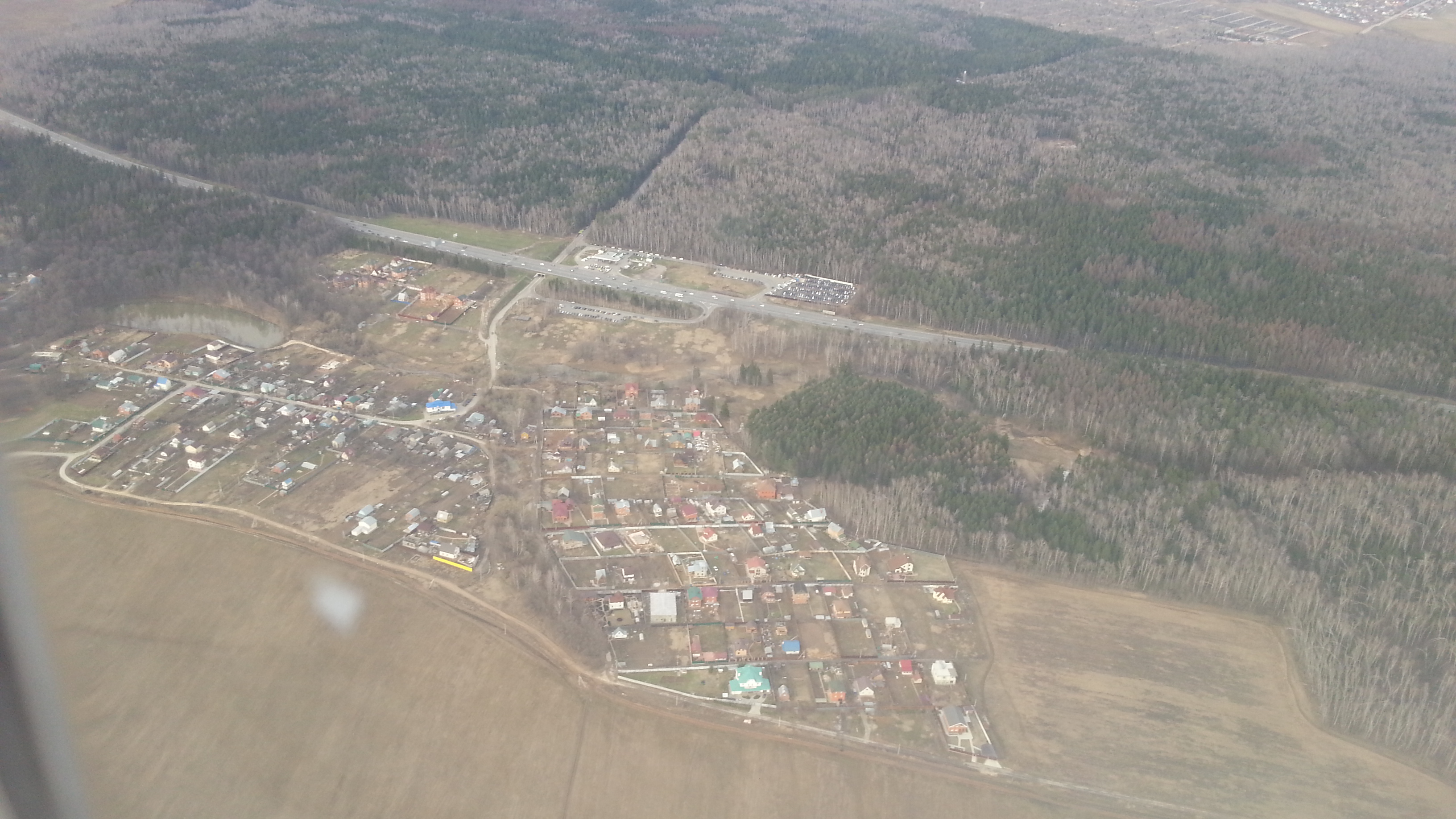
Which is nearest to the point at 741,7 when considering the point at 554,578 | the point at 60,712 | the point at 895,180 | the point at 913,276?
the point at 895,180

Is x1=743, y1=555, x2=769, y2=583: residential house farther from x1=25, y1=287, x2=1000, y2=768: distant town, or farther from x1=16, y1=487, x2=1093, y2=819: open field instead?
x1=16, y1=487, x2=1093, y2=819: open field

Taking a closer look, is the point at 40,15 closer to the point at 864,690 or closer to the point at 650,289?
the point at 650,289

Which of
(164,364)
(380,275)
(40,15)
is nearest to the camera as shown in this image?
(164,364)

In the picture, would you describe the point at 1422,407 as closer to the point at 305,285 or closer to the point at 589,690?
the point at 589,690

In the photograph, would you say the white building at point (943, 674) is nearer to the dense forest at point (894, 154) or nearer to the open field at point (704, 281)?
the dense forest at point (894, 154)

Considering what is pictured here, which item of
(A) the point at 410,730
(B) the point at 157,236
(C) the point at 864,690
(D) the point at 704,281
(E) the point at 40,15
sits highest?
(E) the point at 40,15

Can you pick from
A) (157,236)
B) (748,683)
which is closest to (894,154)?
(157,236)
